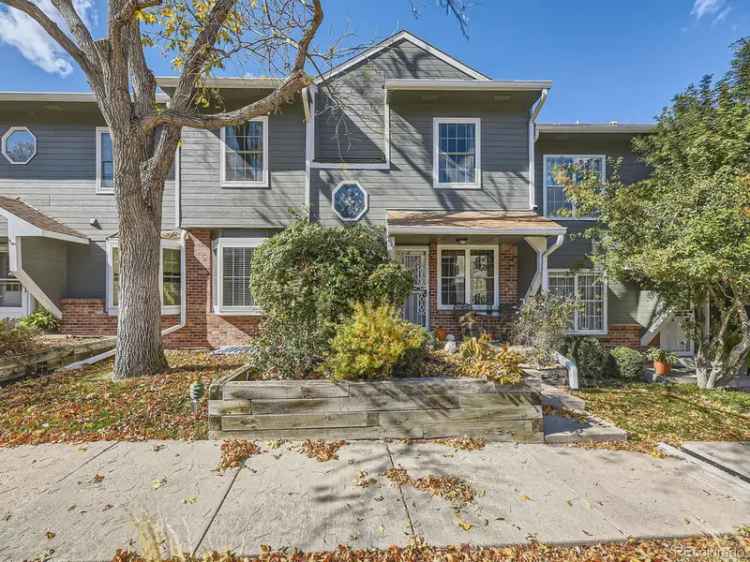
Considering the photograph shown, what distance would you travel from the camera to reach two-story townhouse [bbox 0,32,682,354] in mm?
8359

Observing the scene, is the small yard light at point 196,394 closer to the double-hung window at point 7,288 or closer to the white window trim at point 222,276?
the white window trim at point 222,276

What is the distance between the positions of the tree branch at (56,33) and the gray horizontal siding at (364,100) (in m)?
4.76

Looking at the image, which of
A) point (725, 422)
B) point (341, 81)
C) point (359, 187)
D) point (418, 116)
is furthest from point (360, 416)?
point (341, 81)

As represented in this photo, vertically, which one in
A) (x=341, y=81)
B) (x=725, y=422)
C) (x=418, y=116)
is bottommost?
(x=725, y=422)

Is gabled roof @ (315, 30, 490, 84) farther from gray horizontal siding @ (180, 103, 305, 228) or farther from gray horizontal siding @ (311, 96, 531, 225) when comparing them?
gray horizontal siding @ (180, 103, 305, 228)

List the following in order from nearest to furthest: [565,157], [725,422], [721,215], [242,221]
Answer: [725,422]
[721,215]
[242,221]
[565,157]

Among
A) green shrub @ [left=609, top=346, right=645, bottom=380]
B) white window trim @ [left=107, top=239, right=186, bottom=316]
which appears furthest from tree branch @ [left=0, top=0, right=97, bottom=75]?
green shrub @ [left=609, top=346, right=645, bottom=380]

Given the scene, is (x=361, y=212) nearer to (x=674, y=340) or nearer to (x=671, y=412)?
(x=671, y=412)

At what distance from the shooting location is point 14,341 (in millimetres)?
5707

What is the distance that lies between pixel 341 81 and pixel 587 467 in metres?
9.71

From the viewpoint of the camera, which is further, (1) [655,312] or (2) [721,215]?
(1) [655,312]

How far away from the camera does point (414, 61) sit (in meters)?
9.35

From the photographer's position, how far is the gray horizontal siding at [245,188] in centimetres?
834

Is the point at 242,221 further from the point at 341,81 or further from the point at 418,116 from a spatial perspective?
the point at 418,116
